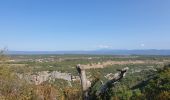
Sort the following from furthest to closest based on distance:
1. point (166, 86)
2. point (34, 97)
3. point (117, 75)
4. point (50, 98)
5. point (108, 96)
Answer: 1. point (166, 86)
2. point (34, 97)
3. point (50, 98)
4. point (108, 96)
5. point (117, 75)

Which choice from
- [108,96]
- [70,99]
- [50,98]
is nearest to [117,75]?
[108,96]

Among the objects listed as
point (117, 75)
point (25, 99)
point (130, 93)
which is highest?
point (117, 75)

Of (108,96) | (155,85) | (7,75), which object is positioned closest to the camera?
(108,96)

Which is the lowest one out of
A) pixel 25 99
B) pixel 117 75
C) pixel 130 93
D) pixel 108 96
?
pixel 130 93

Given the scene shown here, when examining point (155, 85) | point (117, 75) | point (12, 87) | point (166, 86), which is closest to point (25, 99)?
point (12, 87)

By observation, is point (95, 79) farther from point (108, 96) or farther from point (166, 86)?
point (166, 86)

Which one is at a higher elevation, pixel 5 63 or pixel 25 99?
pixel 5 63

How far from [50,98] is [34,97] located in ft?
6.29

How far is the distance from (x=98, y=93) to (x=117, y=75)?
89 cm

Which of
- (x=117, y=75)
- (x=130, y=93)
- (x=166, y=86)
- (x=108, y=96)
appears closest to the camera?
(x=117, y=75)

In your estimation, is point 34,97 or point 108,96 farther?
point 34,97

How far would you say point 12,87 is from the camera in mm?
19828

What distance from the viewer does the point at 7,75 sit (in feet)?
77.8

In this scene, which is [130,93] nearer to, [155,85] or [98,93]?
[155,85]
